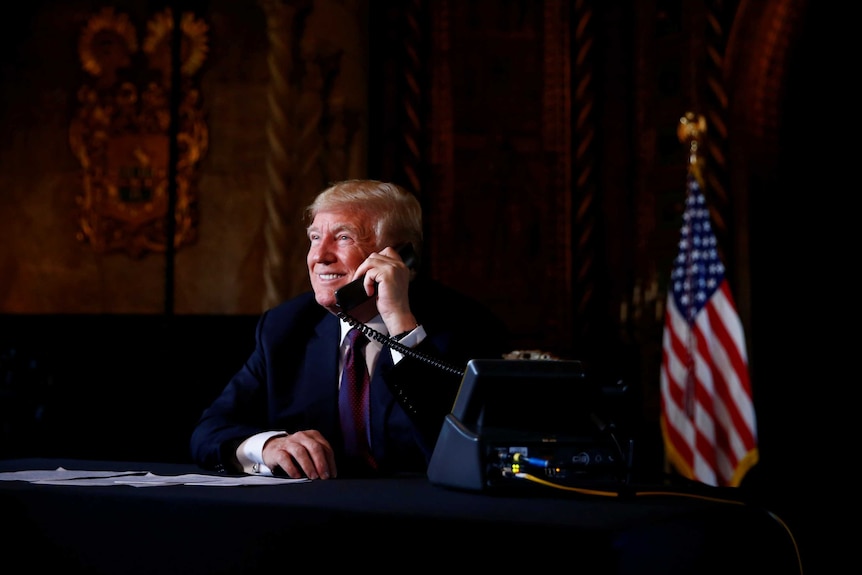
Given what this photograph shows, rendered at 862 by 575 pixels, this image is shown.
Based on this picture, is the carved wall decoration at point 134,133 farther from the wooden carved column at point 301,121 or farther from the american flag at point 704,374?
the american flag at point 704,374

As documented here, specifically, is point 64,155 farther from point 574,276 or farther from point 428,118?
point 574,276

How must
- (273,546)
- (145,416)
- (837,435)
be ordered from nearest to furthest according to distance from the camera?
(273,546), (145,416), (837,435)

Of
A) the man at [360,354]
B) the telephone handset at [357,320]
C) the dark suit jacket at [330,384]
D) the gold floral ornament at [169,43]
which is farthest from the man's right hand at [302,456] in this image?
the gold floral ornament at [169,43]

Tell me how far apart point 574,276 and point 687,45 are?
142 cm

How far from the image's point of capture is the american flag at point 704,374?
15.0 feet

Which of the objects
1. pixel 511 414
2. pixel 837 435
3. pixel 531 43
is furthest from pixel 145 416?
pixel 837 435

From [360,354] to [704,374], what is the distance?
2.69 m

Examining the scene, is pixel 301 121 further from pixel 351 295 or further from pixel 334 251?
pixel 351 295

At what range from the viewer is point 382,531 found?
1262 mm

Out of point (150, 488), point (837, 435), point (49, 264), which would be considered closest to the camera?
point (150, 488)

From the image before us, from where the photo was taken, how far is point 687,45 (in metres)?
5.36

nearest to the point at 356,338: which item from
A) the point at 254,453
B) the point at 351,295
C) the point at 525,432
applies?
the point at 351,295

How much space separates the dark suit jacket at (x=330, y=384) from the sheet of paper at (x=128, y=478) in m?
0.29

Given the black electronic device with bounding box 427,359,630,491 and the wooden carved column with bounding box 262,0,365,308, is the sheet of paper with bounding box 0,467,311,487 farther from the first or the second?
the wooden carved column with bounding box 262,0,365,308
